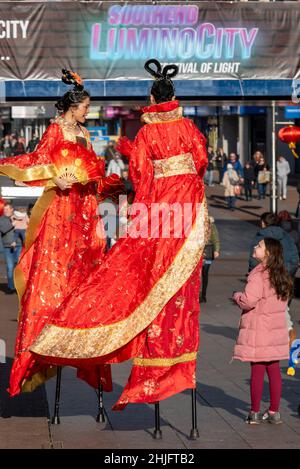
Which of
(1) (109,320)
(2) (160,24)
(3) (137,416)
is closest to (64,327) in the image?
(1) (109,320)

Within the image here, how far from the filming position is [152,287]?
7.41 m

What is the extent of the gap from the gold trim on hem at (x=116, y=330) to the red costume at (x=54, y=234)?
61cm

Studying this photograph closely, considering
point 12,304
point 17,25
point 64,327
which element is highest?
point 17,25

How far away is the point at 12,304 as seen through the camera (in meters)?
15.9

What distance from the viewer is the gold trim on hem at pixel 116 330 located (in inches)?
289

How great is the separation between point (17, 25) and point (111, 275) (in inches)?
562

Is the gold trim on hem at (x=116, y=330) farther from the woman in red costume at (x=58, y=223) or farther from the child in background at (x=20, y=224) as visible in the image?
the child in background at (x=20, y=224)

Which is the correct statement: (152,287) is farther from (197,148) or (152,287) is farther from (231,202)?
(231,202)

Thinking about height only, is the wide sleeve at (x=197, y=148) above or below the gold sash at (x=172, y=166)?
above

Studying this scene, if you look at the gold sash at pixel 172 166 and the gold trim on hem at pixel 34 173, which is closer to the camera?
the gold sash at pixel 172 166

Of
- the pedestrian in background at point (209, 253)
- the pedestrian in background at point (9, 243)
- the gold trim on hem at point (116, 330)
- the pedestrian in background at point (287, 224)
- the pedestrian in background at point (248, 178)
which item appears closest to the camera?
the gold trim on hem at point (116, 330)

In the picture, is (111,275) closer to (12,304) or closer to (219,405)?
(219,405)

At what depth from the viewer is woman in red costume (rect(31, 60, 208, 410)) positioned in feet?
24.1

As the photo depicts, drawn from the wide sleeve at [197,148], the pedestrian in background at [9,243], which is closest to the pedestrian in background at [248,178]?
the pedestrian in background at [9,243]
